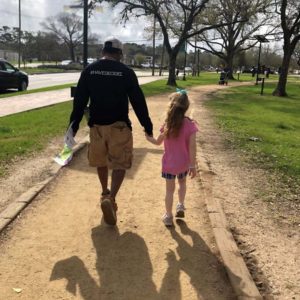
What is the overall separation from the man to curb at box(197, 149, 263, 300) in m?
1.06

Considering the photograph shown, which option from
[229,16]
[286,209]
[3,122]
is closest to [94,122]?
[286,209]

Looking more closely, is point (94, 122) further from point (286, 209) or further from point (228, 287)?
point (286, 209)

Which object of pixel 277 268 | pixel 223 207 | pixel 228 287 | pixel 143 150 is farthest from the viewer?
pixel 143 150

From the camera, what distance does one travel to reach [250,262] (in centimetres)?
413

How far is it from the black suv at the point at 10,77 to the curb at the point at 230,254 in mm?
18216

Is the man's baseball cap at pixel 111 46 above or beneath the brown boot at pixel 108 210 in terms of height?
above

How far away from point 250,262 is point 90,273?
4.53ft

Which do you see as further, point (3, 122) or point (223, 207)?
point (3, 122)

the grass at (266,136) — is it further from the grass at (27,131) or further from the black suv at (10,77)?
the black suv at (10,77)

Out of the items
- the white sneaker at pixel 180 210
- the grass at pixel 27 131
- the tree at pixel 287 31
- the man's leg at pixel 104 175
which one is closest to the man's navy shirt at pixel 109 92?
the man's leg at pixel 104 175

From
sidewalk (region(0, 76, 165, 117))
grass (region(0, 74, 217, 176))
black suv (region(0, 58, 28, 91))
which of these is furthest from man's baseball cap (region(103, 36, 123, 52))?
black suv (region(0, 58, 28, 91))

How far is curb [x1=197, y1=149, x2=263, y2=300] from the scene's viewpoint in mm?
3520

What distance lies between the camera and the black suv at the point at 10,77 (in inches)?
882

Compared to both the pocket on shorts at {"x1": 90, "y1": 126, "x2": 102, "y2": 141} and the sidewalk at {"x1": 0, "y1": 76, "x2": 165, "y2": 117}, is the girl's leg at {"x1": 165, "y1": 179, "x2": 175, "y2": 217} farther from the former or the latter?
the sidewalk at {"x1": 0, "y1": 76, "x2": 165, "y2": 117}
